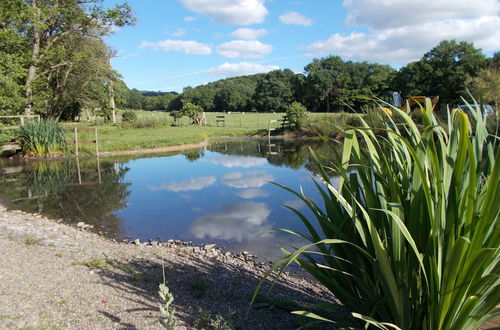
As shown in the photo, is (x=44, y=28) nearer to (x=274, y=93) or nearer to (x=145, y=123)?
(x=145, y=123)

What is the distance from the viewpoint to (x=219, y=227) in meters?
7.01

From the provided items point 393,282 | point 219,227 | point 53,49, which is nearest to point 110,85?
point 53,49

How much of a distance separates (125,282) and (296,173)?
9874 mm

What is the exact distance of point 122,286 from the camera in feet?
11.0

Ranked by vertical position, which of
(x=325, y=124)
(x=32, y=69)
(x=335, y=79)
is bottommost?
(x=325, y=124)

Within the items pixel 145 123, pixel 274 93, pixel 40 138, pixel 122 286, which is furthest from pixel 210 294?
pixel 274 93

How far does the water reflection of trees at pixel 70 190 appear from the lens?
25.6ft

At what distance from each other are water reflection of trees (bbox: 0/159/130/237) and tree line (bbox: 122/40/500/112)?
9043 mm

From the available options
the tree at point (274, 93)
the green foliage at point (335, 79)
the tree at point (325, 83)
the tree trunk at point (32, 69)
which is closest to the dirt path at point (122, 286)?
the tree trunk at point (32, 69)

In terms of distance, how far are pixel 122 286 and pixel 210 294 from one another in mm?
779

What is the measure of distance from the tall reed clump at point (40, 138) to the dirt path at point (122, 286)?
11512 mm

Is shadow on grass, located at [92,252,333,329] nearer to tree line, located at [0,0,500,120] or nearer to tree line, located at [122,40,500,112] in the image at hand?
tree line, located at [0,0,500,120]

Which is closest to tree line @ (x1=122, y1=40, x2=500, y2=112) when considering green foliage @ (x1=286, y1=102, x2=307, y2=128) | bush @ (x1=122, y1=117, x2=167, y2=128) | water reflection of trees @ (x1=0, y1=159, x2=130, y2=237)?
green foliage @ (x1=286, y1=102, x2=307, y2=128)

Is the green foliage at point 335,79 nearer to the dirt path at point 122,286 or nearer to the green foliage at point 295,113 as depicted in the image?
the green foliage at point 295,113
